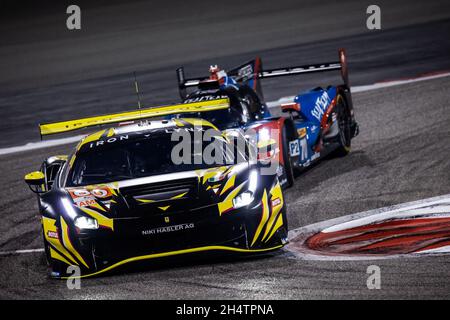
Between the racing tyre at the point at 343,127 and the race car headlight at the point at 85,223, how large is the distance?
572 centimetres

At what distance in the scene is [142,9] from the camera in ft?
140

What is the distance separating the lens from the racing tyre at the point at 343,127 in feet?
43.1

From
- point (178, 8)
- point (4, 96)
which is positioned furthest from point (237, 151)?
point (178, 8)

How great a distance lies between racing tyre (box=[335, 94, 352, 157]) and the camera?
517 inches

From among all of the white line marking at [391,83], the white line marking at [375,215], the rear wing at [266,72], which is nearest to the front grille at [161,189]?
the white line marking at [375,215]

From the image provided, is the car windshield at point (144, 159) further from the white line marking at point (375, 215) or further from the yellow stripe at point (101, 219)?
the white line marking at point (375, 215)

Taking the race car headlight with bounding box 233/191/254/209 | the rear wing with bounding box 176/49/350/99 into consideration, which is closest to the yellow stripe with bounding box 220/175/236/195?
the race car headlight with bounding box 233/191/254/209

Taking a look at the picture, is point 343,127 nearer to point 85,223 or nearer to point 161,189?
point 161,189

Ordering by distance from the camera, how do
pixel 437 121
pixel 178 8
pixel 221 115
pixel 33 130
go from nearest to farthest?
pixel 221 115 → pixel 437 121 → pixel 33 130 → pixel 178 8

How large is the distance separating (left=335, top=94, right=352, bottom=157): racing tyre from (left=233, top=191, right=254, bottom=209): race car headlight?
16.8ft

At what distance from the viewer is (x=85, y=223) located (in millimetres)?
7945

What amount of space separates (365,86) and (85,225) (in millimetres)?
11673

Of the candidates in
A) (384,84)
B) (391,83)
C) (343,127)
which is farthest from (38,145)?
(391,83)
